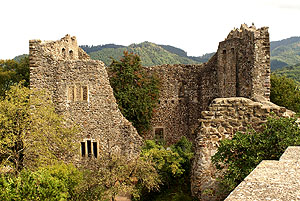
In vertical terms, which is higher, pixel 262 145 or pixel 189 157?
pixel 262 145

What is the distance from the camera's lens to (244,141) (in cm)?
737

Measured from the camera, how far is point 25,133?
42.4 ft

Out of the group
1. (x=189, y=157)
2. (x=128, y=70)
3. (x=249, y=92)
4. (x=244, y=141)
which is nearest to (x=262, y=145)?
(x=244, y=141)

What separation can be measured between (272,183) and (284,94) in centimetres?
2459

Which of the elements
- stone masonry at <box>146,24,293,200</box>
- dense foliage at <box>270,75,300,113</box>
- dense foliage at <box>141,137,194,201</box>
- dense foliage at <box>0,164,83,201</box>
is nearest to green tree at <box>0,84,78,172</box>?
dense foliage at <box>0,164,83,201</box>

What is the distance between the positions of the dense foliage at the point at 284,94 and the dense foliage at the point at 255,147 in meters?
19.6

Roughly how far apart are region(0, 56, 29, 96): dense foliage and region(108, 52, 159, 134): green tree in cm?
971

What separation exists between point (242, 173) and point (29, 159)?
912 cm

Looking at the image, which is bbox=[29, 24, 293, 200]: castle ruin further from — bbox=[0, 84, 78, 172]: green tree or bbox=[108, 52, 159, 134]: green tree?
bbox=[108, 52, 159, 134]: green tree

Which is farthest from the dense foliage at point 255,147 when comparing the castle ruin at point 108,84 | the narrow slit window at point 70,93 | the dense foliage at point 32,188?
the narrow slit window at point 70,93

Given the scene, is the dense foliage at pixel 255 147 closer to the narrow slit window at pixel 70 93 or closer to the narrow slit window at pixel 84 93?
the narrow slit window at pixel 84 93

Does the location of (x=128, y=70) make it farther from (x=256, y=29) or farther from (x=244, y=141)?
(x=244, y=141)

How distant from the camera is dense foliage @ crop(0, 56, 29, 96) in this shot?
2826 cm

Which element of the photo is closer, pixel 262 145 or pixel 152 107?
pixel 262 145
